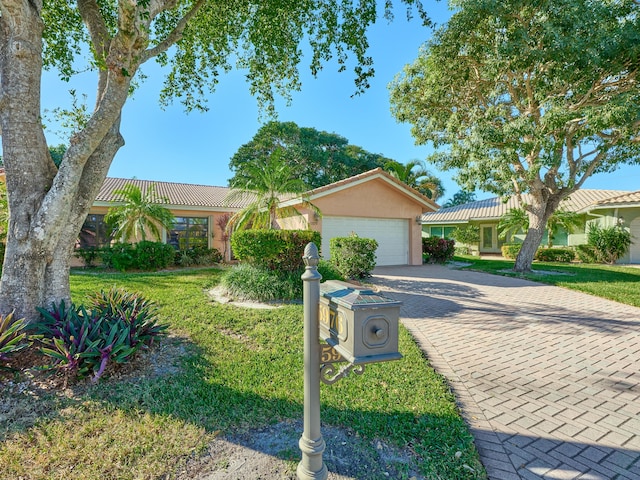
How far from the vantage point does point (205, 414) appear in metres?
2.99

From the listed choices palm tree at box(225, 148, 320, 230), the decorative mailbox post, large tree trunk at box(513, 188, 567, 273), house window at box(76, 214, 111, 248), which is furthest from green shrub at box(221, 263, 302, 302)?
large tree trunk at box(513, 188, 567, 273)

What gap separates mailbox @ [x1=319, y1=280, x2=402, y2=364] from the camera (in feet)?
5.96

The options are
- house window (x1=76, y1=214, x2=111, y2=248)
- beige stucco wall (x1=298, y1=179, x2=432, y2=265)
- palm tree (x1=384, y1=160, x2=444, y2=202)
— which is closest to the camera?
beige stucco wall (x1=298, y1=179, x2=432, y2=265)

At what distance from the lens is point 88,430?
2.73 m

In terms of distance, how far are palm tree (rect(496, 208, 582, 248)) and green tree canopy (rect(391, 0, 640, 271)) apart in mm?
6461

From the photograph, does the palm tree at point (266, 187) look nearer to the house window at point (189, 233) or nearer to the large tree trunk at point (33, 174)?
the large tree trunk at point (33, 174)

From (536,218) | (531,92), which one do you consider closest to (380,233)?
(536,218)

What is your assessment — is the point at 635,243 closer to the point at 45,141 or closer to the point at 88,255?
the point at 45,141

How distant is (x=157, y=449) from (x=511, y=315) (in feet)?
23.3

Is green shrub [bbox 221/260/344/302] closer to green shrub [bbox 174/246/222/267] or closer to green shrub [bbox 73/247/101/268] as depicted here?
green shrub [bbox 174/246/222/267]

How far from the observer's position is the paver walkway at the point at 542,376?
2562 mm

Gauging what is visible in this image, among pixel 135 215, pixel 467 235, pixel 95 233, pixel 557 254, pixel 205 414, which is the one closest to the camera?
pixel 205 414

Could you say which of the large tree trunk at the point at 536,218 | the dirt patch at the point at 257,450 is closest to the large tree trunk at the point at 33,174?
the dirt patch at the point at 257,450

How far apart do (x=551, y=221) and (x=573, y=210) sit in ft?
10.7
